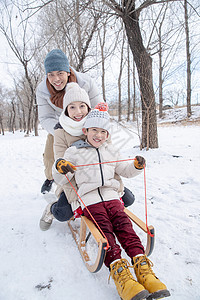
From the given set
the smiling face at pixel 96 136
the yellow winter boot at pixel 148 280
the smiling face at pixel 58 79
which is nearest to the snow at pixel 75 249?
the yellow winter boot at pixel 148 280

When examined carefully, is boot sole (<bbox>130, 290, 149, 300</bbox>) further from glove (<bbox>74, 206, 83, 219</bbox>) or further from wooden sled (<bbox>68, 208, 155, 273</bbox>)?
glove (<bbox>74, 206, 83, 219</bbox>)

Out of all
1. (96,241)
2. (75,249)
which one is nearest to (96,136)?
(96,241)

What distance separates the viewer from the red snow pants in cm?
120

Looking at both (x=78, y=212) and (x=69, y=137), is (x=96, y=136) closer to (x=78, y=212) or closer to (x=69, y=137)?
(x=69, y=137)

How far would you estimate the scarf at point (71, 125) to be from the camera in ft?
5.51

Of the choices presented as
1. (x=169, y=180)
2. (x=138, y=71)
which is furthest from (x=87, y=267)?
(x=138, y=71)

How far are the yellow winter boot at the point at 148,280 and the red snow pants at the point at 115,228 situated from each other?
0.19 feet

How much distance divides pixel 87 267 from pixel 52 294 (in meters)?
0.27

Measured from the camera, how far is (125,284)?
3.35 ft

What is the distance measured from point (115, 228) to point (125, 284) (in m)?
0.39

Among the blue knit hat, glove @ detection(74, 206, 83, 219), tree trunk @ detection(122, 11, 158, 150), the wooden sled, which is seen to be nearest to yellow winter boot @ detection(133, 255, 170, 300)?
the wooden sled

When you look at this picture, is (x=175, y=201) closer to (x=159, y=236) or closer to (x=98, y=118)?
(x=159, y=236)

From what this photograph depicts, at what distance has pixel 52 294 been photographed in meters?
1.13

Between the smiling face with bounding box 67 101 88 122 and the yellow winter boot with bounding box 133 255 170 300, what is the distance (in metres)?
1.22
